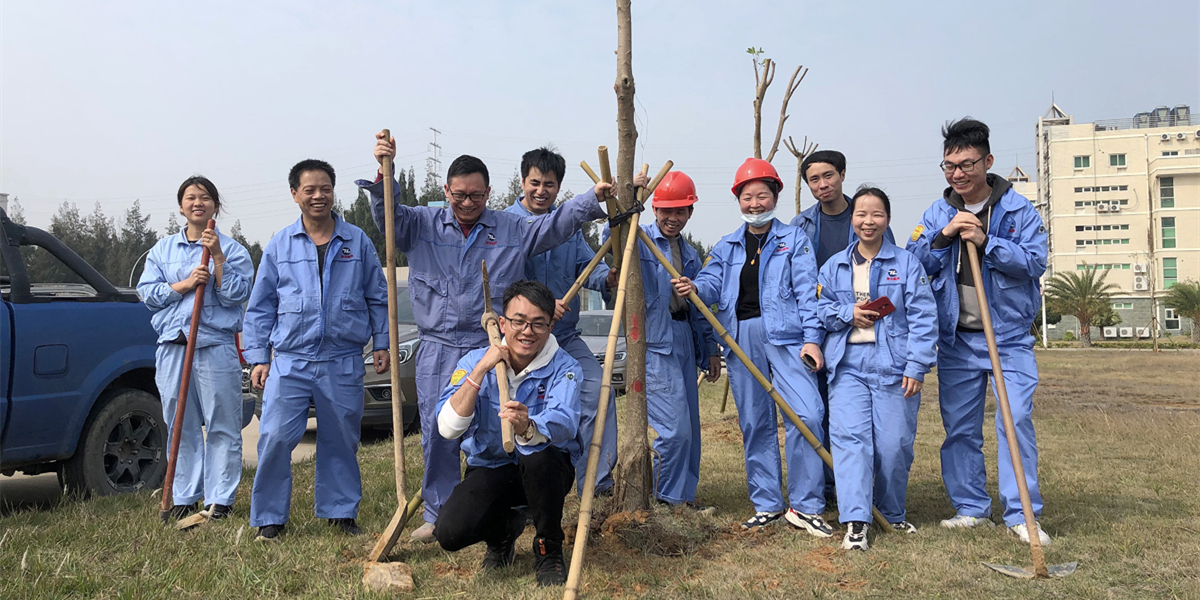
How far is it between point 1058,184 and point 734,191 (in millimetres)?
55293

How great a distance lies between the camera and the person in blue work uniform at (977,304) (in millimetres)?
4191

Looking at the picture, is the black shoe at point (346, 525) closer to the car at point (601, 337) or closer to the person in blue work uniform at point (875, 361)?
the person in blue work uniform at point (875, 361)

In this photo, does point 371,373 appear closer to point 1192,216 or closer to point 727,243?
point 727,243

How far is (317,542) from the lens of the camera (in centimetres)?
398

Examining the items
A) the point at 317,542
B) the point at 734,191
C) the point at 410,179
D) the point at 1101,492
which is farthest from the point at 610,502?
the point at 410,179

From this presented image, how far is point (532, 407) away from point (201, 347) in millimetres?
2046

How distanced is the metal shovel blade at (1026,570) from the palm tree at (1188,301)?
35.6 meters

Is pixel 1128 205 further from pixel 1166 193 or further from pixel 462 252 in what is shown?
pixel 462 252

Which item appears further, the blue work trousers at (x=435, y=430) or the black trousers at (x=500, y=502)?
the blue work trousers at (x=435, y=430)

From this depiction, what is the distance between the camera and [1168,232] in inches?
1954

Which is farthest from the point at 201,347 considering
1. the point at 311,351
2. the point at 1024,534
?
the point at 1024,534

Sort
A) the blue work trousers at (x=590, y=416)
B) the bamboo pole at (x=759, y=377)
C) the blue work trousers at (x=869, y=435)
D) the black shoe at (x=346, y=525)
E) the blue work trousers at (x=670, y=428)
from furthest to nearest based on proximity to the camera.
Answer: the blue work trousers at (x=670, y=428) < the bamboo pole at (x=759, y=377) < the black shoe at (x=346, y=525) < the blue work trousers at (x=869, y=435) < the blue work trousers at (x=590, y=416)

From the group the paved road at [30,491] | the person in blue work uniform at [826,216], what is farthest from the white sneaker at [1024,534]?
the paved road at [30,491]

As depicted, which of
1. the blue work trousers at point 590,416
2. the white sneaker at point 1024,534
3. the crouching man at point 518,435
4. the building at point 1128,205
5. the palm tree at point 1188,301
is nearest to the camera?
the crouching man at point 518,435
